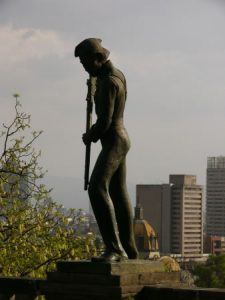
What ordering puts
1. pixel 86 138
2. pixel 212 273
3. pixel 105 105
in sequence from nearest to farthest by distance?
pixel 105 105
pixel 86 138
pixel 212 273

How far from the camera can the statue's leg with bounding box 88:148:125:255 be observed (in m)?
9.61

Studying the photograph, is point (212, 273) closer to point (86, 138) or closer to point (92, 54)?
point (86, 138)

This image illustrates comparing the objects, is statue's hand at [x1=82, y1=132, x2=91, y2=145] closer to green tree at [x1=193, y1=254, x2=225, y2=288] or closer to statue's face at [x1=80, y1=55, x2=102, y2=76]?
statue's face at [x1=80, y1=55, x2=102, y2=76]

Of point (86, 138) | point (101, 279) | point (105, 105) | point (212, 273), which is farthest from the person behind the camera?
point (212, 273)

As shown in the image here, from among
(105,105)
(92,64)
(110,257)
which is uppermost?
(92,64)

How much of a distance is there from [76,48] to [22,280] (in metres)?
3.05

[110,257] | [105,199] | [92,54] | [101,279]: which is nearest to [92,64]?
[92,54]

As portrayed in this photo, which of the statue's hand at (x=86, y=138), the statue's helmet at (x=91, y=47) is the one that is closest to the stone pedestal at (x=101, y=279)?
the statue's hand at (x=86, y=138)

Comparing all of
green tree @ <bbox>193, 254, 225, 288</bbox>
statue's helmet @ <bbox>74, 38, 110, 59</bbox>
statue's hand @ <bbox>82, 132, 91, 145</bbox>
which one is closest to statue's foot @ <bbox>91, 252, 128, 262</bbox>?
statue's hand @ <bbox>82, 132, 91, 145</bbox>

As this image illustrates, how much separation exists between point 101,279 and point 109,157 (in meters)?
1.46

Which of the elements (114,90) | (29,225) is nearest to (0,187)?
(29,225)

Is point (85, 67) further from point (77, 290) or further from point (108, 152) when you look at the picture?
point (77, 290)

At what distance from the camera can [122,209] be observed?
9.94 meters

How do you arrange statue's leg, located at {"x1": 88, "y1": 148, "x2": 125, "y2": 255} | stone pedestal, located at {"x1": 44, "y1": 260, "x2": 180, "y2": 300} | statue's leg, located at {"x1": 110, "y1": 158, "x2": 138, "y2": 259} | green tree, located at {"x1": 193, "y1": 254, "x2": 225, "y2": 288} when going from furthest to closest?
green tree, located at {"x1": 193, "y1": 254, "x2": 225, "y2": 288} < statue's leg, located at {"x1": 110, "y1": 158, "x2": 138, "y2": 259} < statue's leg, located at {"x1": 88, "y1": 148, "x2": 125, "y2": 255} < stone pedestal, located at {"x1": 44, "y1": 260, "x2": 180, "y2": 300}
